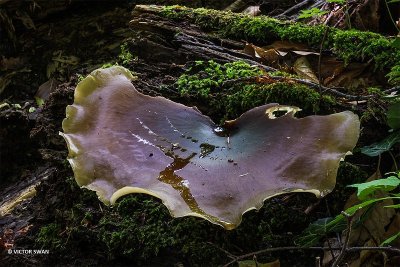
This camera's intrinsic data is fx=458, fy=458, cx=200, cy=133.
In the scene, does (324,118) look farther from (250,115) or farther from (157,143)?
(157,143)

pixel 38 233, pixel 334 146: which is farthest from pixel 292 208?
pixel 38 233

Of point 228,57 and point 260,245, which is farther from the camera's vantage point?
point 228,57

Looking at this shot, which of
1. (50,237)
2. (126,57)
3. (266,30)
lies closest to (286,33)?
(266,30)

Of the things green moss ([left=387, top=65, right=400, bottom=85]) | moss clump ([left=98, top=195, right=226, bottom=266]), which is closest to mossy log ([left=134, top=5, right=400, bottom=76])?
green moss ([left=387, top=65, right=400, bottom=85])

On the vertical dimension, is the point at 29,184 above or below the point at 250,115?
below

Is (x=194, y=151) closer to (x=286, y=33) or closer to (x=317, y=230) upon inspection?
(x=317, y=230)

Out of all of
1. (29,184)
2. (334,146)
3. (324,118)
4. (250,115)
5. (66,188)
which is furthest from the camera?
(29,184)

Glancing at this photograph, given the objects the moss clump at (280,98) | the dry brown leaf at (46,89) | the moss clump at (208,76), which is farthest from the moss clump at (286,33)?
the dry brown leaf at (46,89)
